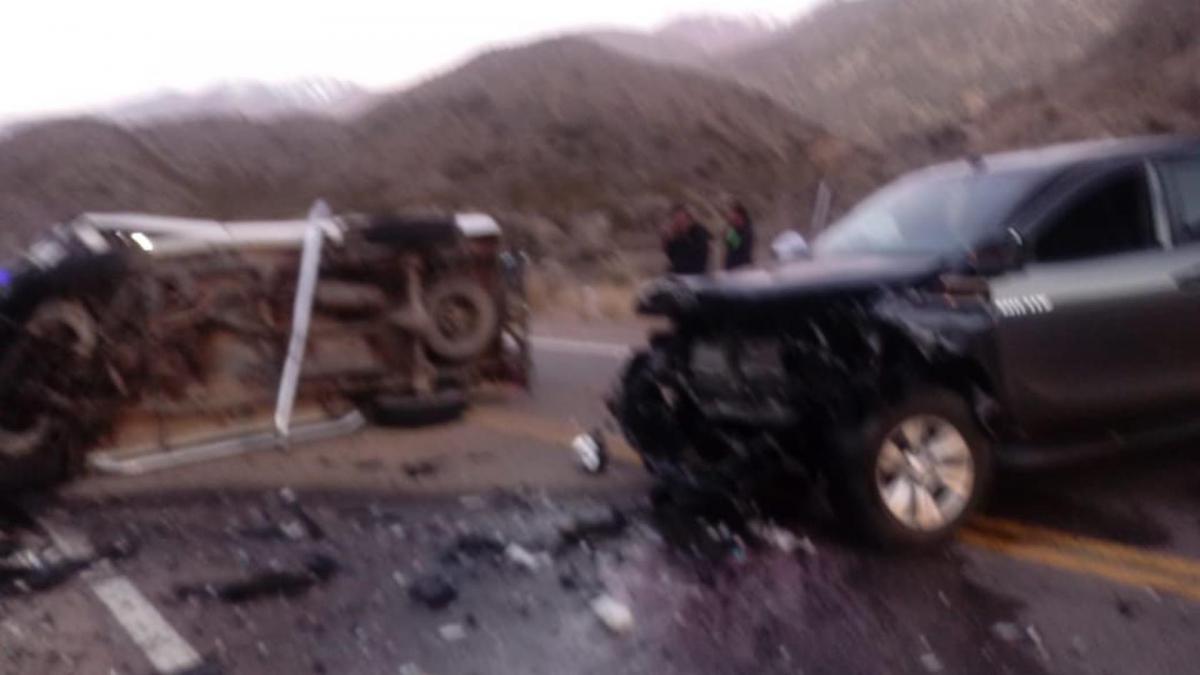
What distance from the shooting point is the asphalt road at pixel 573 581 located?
5074 mm

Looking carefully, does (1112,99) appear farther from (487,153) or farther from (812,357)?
(487,153)

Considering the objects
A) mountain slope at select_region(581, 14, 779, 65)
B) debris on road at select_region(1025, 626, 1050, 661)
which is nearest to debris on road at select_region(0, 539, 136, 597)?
debris on road at select_region(1025, 626, 1050, 661)

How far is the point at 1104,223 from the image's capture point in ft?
21.3

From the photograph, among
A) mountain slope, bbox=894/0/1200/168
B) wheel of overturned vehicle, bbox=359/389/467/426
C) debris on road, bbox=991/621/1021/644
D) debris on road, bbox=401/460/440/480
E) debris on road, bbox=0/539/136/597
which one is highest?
debris on road, bbox=991/621/1021/644

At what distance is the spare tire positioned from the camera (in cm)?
1000

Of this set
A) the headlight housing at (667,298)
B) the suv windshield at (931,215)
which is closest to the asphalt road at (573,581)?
the headlight housing at (667,298)

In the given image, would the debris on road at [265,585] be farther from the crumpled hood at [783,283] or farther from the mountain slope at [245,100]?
the mountain slope at [245,100]

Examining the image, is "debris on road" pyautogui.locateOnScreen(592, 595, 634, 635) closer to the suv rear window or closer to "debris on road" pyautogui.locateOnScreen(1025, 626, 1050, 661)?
"debris on road" pyautogui.locateOnScreen(1025, 626, 1050, 661)

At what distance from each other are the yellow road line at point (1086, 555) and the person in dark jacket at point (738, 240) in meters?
10.1

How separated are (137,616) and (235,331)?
3.52m

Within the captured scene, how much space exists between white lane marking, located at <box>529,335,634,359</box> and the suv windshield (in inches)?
262

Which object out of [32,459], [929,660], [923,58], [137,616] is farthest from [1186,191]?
[923,58]

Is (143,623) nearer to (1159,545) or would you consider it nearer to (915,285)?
(915,285)

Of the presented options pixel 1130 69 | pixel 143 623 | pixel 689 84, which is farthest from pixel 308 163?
pixel 143 623
